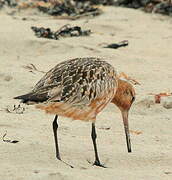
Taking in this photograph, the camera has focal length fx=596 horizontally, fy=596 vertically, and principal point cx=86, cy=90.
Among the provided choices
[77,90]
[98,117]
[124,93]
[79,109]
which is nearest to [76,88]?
[77,90]

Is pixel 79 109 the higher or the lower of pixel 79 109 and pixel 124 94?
the higher

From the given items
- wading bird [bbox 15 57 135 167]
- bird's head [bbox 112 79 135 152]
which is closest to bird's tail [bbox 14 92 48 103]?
wading bird [bbox 15 57 135 167]

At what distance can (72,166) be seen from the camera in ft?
17.4

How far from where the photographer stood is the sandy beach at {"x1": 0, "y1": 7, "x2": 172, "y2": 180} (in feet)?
17.4

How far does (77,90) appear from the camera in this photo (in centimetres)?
537

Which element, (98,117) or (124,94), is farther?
(98,117)

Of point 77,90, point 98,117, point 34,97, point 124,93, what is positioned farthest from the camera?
point 98,117

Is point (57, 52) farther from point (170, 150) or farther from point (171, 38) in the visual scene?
point (170, 150)

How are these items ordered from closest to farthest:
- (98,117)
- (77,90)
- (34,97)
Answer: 1. (34,97)
2. (77,90)
3. (98,117)

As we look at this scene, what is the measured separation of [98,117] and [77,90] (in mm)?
2126

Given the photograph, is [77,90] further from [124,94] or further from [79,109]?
[124,94]

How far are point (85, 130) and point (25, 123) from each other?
0.69m

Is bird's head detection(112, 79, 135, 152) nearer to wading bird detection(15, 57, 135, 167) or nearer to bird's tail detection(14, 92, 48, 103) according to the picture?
wading bird detection(15, 57, 135, 167)

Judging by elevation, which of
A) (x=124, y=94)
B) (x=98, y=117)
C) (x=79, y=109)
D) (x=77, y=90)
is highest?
(x=77, y=90)
